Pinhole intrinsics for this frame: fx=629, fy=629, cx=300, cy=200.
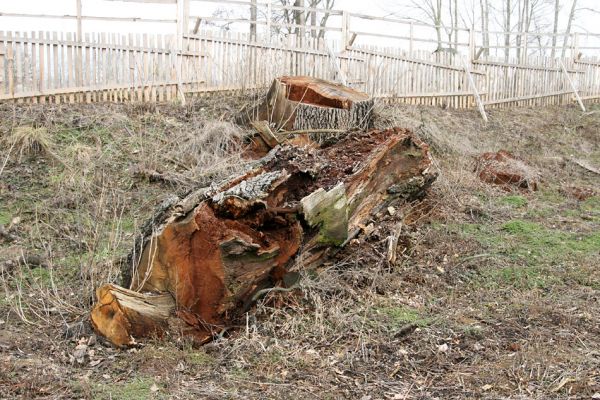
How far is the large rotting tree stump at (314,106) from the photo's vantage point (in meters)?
8.29

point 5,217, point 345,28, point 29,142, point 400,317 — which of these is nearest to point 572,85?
point 345,28

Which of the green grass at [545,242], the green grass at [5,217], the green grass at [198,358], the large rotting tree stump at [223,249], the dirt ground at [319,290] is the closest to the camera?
the dirt ground at [319,290]

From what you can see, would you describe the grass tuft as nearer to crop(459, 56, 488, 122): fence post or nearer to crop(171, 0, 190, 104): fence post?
crop(171, 0, 190, 104): fence post

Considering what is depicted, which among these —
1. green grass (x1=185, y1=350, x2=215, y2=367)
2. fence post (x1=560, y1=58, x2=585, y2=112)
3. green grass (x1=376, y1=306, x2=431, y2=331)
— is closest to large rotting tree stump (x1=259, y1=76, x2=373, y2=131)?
green grass (x1=376, y1=306, x2=431, y2=331)

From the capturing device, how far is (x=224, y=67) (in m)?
11.8

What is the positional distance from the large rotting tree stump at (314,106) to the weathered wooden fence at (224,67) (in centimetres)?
173

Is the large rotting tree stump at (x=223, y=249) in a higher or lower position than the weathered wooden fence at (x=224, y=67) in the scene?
lower

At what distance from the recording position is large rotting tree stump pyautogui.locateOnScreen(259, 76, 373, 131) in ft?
27.2

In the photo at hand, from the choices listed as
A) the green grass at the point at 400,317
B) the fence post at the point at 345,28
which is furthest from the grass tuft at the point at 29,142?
the fence post at the point at 345,28

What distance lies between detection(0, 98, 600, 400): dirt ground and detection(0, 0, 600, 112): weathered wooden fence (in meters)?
0.83

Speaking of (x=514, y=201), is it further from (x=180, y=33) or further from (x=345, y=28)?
(x=345, y=28)

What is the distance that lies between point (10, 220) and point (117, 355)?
11.3 ft

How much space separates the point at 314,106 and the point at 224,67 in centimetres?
394

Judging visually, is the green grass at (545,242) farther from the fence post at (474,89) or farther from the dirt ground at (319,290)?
the fence post at (474,89)
